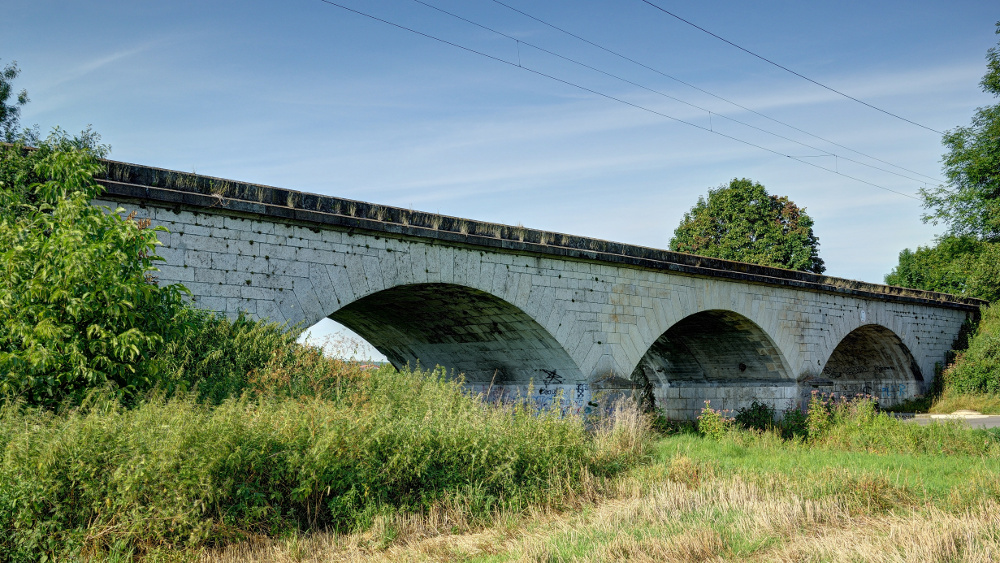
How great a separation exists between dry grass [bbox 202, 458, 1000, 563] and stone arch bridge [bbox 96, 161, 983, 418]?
2811mm

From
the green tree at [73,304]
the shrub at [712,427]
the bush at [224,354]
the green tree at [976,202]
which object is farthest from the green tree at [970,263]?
the green tree at [73,304]

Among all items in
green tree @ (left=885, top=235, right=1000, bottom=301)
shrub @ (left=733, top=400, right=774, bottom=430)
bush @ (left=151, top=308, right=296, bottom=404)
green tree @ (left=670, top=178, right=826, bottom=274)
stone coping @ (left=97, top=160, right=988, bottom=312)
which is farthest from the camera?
green tree @ (left=670, top=178, right=826, bottom=274)

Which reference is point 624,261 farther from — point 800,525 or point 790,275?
point 800,525

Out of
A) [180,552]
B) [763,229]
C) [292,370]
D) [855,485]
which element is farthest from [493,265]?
[763,229]

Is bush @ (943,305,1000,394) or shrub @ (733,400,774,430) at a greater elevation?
bush @ (943,305,1000,394)

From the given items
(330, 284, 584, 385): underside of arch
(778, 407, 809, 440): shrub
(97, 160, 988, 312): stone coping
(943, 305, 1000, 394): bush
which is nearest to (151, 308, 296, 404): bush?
(97, 160, 988, 312): stone coping

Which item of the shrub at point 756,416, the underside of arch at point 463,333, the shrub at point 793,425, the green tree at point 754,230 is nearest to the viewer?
the underside of arch at point 463,333

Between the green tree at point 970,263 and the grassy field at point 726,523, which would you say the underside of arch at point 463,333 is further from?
the green tree at point 970,263

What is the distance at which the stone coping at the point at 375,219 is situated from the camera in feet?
26.2

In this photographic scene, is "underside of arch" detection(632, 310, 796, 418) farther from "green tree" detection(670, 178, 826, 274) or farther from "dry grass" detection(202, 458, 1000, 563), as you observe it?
"green tree" detection(670, 178, 826, 274)

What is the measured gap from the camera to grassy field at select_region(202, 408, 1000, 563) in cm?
486

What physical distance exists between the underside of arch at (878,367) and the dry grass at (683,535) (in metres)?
14.6

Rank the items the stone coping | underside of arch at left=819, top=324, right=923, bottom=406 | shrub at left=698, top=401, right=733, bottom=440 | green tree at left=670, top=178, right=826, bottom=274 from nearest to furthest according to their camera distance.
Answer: the stone coping → shrub at left=698, top=401, right=733, bottom=440 → underside of arch at left=819, top=324, right=923, bottom=406 → green tree at left=670, top=178, right=826, bottom=274

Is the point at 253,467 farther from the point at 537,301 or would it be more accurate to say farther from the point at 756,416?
the point at 756,416
